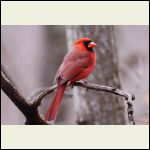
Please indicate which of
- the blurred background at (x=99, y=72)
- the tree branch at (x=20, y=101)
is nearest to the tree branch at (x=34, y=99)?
the tree branch at (x=20, y=101)

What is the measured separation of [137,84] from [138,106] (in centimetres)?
12

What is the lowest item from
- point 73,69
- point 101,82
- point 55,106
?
point 101,82

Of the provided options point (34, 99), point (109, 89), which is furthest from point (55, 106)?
point (109, 89)

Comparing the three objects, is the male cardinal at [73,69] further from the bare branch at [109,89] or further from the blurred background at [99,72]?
the blurred background at [99,72]

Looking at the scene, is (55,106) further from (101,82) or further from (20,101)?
(101,82)

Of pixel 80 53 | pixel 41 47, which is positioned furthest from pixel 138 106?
pixel 41 47

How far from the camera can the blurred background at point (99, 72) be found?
2.42m

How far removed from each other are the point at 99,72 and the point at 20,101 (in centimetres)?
76

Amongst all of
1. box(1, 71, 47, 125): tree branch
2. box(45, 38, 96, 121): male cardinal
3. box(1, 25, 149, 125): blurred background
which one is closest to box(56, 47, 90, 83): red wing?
box(45, 38, 96, 121): male cardinal

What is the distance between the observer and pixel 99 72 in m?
2.45

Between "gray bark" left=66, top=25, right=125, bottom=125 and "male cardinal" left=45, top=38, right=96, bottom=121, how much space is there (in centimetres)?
38

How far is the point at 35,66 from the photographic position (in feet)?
9.32

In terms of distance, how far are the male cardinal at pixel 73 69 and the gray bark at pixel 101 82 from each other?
1.25 feet

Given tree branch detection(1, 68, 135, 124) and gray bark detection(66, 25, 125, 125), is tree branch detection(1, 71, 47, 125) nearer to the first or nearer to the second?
tree branch detection(1, 68, 135, 124)
